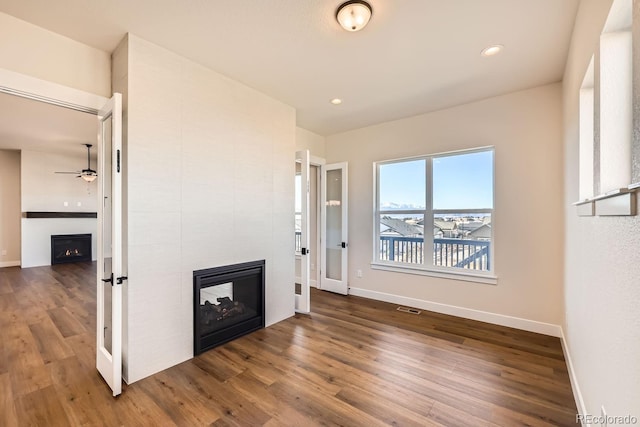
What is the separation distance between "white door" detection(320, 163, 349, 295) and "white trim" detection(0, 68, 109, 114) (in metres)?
3.33

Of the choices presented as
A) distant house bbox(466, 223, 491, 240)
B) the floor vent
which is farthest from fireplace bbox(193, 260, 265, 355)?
distant house bbox(466, 223, 491, 240)

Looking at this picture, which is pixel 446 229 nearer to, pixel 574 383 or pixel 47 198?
pixel 574 383

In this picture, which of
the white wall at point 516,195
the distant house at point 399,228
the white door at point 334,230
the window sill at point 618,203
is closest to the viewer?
the window sill at point 618,203

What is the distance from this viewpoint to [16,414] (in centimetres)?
187

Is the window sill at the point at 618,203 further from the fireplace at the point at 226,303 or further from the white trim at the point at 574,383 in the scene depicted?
the fireplace at the point at 226,303

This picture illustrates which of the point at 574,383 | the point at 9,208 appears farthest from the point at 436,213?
the point at 9,208

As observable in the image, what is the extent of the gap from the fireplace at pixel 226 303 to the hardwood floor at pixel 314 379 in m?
0.13

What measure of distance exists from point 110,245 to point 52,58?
1.53 metres

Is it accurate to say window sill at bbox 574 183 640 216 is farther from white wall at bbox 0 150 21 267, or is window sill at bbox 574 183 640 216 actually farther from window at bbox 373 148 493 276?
white wall at bbox 0 150 21 267

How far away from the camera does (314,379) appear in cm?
229

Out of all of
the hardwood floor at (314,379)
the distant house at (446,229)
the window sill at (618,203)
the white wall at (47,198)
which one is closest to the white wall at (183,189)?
the hardwood floor at (314,379)

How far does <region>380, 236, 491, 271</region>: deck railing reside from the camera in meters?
3.58

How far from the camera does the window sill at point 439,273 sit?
348cm

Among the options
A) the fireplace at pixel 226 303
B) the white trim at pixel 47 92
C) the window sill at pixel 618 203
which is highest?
the white trim at pixel 47 92
